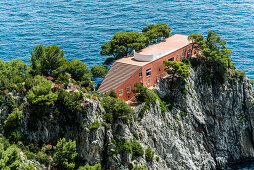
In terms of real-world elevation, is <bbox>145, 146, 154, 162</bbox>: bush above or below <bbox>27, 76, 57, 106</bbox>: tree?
below

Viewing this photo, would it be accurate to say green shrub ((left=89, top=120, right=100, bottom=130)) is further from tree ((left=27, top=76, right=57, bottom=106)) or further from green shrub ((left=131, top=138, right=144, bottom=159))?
green shrub ((left=131, top=138, right=144, bottom=159))

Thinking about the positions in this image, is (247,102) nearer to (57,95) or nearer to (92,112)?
(92,112)

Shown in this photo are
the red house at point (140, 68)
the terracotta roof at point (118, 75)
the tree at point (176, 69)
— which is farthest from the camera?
the tree at point (176, 69)

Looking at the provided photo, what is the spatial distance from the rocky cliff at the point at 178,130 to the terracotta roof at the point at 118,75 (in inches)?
372

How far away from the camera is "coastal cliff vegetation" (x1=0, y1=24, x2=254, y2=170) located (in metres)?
69.1

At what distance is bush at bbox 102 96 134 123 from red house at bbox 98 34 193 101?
9.19m

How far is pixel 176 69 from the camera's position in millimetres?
96062

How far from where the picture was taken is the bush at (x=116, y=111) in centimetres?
7750

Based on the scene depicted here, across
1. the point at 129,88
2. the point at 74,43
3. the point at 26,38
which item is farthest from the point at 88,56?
the point at 129,88

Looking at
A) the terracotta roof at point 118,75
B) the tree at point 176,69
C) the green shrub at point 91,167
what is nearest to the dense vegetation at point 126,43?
the terracotta roof at point 118,75

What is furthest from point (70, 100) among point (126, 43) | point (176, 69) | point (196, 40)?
point (196, 40)

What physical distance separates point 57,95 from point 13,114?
11.2m

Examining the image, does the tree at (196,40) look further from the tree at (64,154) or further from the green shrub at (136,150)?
the tree at (64,154)

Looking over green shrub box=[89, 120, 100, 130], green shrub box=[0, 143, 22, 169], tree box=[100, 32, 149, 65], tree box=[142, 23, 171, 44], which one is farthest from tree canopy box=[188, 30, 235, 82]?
green shrub box=[0, 143, 22, 169]
